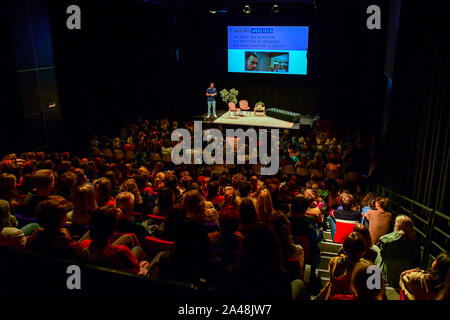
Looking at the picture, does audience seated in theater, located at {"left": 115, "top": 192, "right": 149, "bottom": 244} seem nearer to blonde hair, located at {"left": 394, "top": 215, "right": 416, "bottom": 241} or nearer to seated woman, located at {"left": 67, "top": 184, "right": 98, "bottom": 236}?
seated woman, located at {"left": 67, "top": 184, "right": 98, "bottom": 236}

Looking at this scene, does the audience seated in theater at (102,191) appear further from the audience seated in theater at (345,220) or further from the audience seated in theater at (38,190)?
the audience seated in theater at (345,220)

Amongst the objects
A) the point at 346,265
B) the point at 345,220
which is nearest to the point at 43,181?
the point at 346,265

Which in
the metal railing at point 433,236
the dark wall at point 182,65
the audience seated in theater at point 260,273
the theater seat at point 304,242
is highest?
the dark wall at point 182,65

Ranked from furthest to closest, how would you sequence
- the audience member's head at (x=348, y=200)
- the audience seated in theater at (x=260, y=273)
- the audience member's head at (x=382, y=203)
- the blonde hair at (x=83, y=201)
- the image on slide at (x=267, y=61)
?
the image on slide at (x=267, y=61) < the audience member's head at (x=348, y=200) < the audience member's head at (x=382, y=203) < the blonde hair at (x=83, y=201) < the audience seated in theater at (x=260, y=273)

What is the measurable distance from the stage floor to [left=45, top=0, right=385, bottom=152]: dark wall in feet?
5.17

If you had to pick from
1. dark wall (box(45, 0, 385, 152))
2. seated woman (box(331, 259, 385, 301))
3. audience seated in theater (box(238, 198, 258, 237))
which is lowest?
seated woman (box(331, 259, 385, 301))

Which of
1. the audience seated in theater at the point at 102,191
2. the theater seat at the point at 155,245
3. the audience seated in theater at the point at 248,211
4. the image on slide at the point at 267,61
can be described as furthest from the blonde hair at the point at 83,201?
the image on slide at the point at 267,61

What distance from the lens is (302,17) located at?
13.9 metres

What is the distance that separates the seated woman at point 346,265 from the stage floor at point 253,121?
10.2 meters

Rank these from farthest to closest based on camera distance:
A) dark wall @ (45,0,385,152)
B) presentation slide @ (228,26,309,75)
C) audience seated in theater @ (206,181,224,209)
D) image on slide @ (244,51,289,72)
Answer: image on slide @ (244,51,289,72)
presentation slide @ (228,26,309,75)
dark wall @ (45,0,385,152)
audience seated in theater @ (206,181,224,209)

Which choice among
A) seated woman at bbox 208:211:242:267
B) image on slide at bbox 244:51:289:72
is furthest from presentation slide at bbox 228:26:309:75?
seated woman at bbox 208:211:242:267

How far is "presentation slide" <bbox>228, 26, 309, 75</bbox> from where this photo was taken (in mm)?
14188

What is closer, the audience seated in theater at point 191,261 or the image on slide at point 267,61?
the audience seated in theater at point 191,261

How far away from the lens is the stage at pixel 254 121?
13.0 meters
